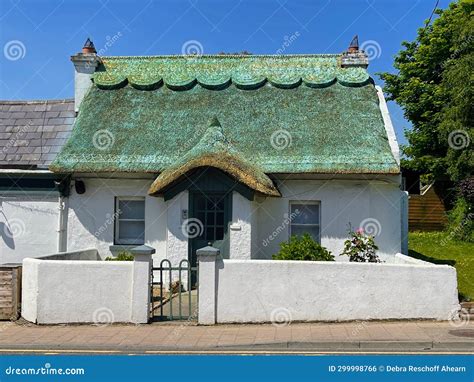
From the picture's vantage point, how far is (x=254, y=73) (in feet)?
61.1

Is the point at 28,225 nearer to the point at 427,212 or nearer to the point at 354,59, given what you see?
the point at 354,59

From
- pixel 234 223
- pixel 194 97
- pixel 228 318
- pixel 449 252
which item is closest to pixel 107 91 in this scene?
pixel 194 97

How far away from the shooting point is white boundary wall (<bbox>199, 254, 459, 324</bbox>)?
11469 mm

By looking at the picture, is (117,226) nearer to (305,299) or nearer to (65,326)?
(65,326)

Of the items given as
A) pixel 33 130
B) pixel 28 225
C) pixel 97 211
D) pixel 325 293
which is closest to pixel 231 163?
pixel 325 293

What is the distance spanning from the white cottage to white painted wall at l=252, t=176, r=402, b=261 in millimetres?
28

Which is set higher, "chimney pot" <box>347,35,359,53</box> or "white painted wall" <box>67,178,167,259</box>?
"chimney pot" <box>347,35,359,53</box>

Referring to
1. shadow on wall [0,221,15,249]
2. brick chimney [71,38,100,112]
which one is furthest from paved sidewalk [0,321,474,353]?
brick chimney [71,38,100,112]

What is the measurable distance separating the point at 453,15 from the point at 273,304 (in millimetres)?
27151

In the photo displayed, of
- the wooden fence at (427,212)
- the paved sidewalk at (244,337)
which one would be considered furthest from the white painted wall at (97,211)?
the wooden fence at (427,212)

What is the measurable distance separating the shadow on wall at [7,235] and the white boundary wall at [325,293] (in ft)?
26.7

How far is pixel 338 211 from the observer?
15664 millimetres

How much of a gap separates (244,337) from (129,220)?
7.24 meters

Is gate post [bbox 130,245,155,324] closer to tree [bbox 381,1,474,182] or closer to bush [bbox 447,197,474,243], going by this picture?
bush [bbox 447,197,474,243]
